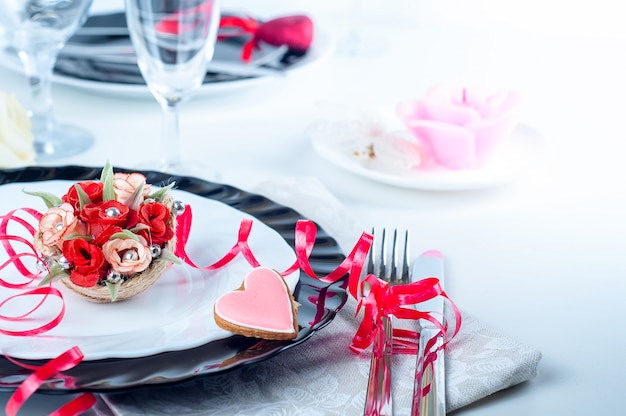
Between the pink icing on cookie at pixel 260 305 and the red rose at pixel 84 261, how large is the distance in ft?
0.23

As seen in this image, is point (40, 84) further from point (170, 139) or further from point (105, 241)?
point (105, 241)

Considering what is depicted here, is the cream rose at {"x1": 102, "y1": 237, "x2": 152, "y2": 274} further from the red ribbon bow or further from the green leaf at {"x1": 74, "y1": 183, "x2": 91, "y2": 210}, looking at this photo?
Result: the red ribbon bow

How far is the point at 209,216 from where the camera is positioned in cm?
64

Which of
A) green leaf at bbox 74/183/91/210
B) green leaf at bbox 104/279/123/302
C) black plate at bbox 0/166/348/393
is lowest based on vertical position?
black plate at bbox 0/166/348/393

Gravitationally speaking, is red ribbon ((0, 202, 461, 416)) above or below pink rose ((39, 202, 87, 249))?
below

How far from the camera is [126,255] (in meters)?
0.51

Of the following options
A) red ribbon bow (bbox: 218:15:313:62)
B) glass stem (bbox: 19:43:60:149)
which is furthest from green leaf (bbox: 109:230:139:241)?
red ribbon bow (bbox: 218:15:313:62)

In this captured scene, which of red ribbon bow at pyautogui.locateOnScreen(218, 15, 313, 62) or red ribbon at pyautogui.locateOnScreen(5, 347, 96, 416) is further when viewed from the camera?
red ribbon bow at pyautogui.locateOnScreen(218, 15, 313, 62)

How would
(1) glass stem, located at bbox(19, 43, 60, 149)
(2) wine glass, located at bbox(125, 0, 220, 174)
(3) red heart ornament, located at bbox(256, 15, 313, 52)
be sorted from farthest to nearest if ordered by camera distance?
(3) red heart ornament, located at bbox(256, 15, 313, 52) < (1) glass stem, located at bbox(19, 43, 60, 149) < (2) wine glass, located at bbox(125, 0, 220, 174)

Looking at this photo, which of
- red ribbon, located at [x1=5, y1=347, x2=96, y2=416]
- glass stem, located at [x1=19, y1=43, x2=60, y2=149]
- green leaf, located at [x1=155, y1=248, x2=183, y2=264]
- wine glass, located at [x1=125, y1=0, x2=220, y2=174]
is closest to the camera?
red ribbon, located at [x1=5, y1=347, x2=96, y2=416]

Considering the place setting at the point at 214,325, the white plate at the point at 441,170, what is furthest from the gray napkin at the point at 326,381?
the white plate at the point at 441,170

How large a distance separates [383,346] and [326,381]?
0.04 metres

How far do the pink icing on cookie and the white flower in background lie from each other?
0.29 meters

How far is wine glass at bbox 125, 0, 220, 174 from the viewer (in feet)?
2.35
